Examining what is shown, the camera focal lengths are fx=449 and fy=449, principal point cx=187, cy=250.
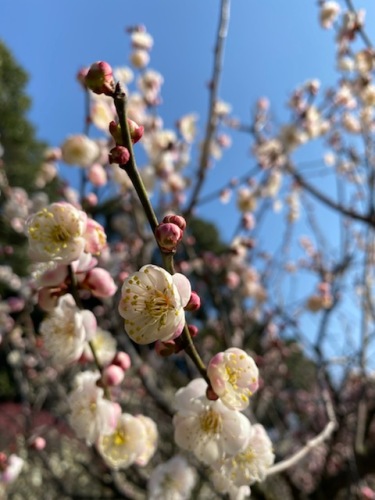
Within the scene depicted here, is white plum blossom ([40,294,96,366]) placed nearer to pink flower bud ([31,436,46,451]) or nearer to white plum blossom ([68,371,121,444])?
white plum blossom ([68,371,121,444])

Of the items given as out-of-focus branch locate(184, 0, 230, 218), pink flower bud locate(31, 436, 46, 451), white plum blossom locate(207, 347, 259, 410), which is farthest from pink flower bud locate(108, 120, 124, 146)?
pink flower bud locate(31, 436, 46, 451)

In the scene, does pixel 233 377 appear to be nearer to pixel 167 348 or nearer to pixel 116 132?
pixel 167 348

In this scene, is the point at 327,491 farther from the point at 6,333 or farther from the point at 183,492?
the point at 6,333

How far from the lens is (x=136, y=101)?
2.82m

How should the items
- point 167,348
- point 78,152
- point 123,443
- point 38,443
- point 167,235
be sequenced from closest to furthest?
point 167,235
point 167,348
point 123,443
point 38,443
point 78,152

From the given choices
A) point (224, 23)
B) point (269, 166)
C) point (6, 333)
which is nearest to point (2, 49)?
point (6, 333)

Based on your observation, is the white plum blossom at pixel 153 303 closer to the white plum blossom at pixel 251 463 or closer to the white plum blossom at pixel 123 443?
the white plum blossom at pixel 251 463

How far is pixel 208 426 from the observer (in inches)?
26.7

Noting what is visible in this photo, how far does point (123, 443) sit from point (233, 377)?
338 millimetres

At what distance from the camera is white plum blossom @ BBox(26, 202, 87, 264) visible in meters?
0.67

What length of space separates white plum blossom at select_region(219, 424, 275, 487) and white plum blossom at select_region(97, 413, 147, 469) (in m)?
0.21

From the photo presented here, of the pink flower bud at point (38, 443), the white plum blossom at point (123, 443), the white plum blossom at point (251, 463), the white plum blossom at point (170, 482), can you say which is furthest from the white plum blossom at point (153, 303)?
the pink flower bud at point (38, 443)

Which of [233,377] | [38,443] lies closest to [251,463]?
[233,377]

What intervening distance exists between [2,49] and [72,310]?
13.5m
